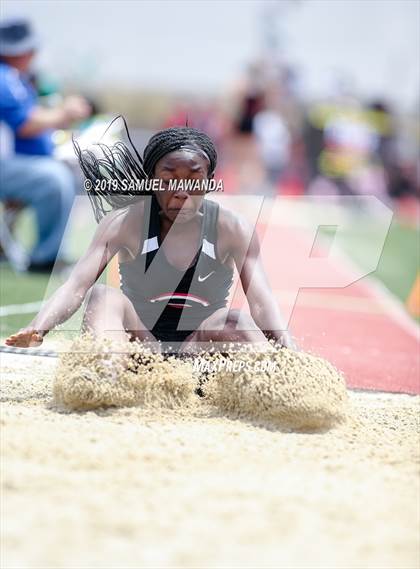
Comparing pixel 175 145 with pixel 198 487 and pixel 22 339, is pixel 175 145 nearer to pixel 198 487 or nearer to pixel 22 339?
pixel 22 339

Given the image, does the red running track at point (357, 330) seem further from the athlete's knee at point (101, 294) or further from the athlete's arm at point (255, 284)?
the athlete's knee at point (101, 294)

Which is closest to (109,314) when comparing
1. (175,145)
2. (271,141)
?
(175,145)

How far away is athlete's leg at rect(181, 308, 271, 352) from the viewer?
4.46 metres

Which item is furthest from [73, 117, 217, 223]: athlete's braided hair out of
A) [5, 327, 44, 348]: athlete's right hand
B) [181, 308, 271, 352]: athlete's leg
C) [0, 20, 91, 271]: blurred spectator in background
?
[0, 20, 91, 271]: blurred spectator in background

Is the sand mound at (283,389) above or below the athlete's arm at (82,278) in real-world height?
below

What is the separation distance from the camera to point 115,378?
417 centimetres

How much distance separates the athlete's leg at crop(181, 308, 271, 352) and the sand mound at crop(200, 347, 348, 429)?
10cm

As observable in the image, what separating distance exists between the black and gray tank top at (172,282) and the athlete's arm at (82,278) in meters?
0.16

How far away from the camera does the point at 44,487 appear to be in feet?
10.6

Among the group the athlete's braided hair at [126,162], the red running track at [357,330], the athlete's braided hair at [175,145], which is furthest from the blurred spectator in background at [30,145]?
the athlete's braided hair at [175,145]

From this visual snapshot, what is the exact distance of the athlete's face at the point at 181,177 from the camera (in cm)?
440

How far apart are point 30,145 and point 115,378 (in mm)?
6074

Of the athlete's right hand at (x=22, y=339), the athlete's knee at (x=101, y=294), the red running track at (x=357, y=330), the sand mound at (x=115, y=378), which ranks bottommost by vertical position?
the red running track at (x=357, y=330)

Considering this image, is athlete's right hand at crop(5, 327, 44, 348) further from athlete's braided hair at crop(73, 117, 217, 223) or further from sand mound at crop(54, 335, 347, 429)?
athlete's braided hair at crop(73, 117, 217, 223)
